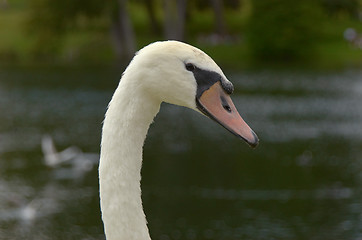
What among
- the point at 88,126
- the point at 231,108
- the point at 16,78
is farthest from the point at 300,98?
the point at 231,108

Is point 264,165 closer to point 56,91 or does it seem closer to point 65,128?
point 65,128

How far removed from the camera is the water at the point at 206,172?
13.1 meters

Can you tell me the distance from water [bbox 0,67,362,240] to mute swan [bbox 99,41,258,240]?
9310mm

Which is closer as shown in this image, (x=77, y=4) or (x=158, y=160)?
(x=158, y=160)

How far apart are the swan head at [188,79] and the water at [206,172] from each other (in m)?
9.30

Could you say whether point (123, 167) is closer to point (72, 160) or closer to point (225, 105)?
point (225, 105)

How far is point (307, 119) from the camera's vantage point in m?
25.0

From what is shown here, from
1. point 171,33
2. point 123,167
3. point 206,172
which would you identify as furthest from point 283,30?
point 123,167

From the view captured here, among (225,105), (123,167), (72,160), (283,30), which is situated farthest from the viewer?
(283,30)

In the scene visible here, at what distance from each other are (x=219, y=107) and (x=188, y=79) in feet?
0.62

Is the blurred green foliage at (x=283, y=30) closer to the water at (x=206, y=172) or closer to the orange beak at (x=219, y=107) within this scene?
the water at (x=206, y=172)

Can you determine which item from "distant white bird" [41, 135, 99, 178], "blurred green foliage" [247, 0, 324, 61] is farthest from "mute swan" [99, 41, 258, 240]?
"blurred green foliage" [247, 0, 324, 61]

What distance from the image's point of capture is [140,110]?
10.4ft

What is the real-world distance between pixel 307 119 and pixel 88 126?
7507 mm
